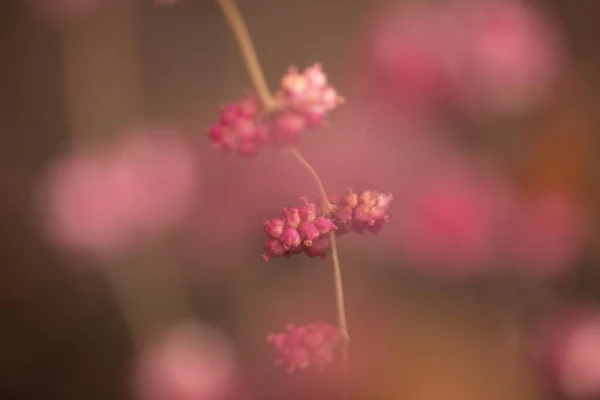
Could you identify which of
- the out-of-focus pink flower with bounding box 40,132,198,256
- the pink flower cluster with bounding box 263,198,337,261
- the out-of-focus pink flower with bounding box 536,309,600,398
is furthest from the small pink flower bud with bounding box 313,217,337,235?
the out-of-focus pink flower with bounding box 536,309,600,398

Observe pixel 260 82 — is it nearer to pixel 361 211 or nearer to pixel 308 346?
pixel 361 211

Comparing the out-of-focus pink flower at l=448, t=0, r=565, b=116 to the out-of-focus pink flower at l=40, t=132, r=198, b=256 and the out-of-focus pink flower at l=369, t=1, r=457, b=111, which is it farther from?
the out-of-focus pink flower at l=40, t=132, r=198, b=256

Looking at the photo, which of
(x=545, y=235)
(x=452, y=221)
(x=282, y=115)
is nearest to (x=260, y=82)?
(x=282, y=115)

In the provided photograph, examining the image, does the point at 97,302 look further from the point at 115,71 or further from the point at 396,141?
the point at 396,141

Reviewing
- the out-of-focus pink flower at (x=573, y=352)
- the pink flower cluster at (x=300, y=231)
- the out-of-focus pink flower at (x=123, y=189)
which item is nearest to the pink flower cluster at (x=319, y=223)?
the pink flower cluster at (x=300, y=231)

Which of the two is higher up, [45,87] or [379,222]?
[45,87]

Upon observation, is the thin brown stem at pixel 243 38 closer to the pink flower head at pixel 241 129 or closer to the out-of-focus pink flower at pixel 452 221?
the pink flower head at pixel 241 129

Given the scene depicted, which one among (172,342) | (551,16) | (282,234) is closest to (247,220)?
(282,234)
